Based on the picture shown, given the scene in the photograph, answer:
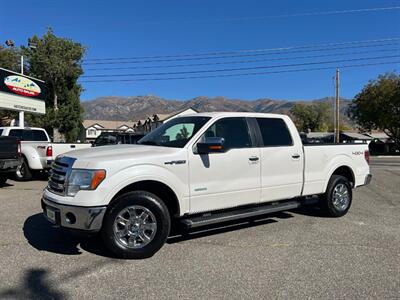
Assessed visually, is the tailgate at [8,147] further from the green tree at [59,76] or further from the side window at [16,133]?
the green tree at [59,76]

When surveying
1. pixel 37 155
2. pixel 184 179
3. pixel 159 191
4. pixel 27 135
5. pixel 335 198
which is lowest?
pixel 335 198

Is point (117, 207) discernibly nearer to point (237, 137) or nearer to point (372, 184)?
point (237, 137)

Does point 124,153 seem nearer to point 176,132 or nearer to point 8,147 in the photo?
point 176,132

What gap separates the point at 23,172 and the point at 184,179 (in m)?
8.58

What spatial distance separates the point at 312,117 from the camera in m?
110

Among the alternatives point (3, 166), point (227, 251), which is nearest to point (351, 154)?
point (227, 251)

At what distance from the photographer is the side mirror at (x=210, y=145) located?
201 inches

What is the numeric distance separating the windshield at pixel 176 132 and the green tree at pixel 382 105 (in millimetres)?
45382

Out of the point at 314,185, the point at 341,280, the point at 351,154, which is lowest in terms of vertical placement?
the point at 341,280

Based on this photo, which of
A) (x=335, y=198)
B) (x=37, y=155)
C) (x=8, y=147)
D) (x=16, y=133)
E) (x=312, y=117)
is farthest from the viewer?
(x=312, y=117)

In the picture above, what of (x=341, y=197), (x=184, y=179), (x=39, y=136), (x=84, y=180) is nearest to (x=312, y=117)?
(x=39, y=136)

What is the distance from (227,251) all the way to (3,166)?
286 inches

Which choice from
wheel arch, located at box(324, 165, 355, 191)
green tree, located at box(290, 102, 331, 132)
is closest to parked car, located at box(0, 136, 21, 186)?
wheel arch, located at box(324, 165, 355, 191)

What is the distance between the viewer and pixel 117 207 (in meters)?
4.68
